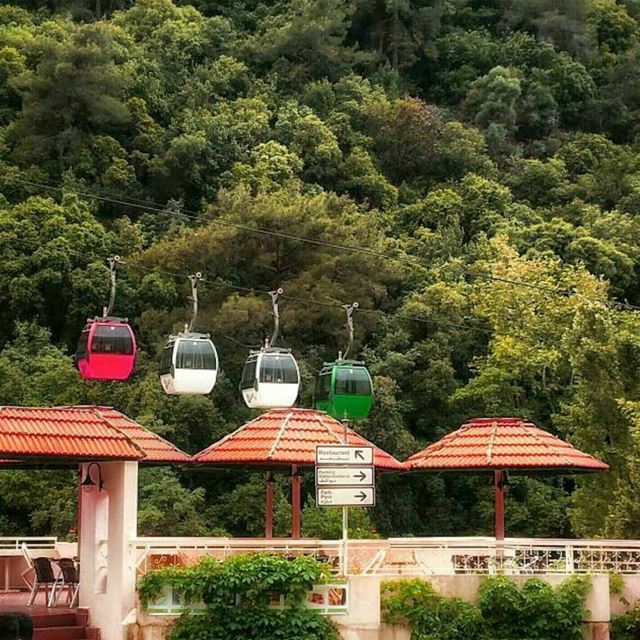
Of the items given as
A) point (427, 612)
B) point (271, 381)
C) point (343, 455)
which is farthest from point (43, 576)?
point (427, 612)

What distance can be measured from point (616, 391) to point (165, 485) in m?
10.9

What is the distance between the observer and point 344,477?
1611 cm

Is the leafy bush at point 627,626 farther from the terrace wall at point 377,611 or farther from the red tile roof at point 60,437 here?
the red tile roof at point 60,437

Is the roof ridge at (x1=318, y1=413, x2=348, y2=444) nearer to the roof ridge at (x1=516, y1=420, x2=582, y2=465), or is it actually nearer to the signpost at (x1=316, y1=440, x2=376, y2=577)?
the roof ridge at (x1=516, y1=420, x2=582, y2=465)

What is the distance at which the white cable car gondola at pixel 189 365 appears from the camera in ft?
59.4

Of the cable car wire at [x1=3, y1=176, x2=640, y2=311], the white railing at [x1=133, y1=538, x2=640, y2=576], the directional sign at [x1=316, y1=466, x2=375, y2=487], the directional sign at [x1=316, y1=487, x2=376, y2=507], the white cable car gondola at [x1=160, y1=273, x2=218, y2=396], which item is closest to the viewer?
the directional sign at [x1=316, y1=487, x2=376, y2=507]

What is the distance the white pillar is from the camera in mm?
16516

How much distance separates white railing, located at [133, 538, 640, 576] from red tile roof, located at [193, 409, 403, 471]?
5.47 ft

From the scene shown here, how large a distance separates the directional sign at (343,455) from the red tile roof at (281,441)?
10.2 feet

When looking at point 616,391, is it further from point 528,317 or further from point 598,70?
point 598,70

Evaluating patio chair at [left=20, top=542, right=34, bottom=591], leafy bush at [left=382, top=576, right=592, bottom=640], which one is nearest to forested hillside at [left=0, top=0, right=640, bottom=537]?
leafy bush at [left=382, top=576, right=592, bottom=640]

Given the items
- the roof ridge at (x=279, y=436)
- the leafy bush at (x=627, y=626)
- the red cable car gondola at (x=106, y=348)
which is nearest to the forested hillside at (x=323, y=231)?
the leafy bush at (x=627, y=626)

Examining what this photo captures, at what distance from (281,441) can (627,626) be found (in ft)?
17.9

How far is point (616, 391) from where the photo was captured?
27.7 m
